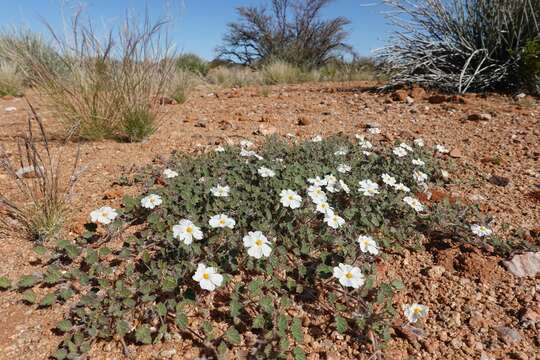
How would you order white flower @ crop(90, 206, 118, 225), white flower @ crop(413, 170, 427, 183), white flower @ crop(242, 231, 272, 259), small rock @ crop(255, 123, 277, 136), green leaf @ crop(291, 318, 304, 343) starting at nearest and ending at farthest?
green leaf @ crop(291, 318, 304, 343)
white flower @ crop(242, 231, 272, 259)
white flower @ crop(90, 206, 118, 225)
white flower @ crop(413, 170, 427, 183)
small rock @ crop(255, 123, 277, 136)

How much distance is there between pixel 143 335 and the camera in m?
1.60

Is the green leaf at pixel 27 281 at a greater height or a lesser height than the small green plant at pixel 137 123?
lesser

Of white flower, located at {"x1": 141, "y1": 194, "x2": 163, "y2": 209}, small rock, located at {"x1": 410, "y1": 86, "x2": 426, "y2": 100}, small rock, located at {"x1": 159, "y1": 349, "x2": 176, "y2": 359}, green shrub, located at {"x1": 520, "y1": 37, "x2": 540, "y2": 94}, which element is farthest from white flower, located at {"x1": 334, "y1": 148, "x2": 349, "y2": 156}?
green shrub, located at {"x1": 520, "y1": 37, "x2": 540, "y2": 94}

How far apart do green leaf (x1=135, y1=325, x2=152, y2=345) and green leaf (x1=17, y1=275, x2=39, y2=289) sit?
63 centimetres

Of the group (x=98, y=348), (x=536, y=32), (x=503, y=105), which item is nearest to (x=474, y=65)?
(x=536, y=32)

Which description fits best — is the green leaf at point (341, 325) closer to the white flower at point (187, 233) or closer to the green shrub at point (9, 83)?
the white flower at point (187, 233)

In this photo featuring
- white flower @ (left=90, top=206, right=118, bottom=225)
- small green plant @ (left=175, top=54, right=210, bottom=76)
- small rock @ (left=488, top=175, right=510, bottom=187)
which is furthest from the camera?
small green plant @ (left=175, top=54, right=210, bottom=76)

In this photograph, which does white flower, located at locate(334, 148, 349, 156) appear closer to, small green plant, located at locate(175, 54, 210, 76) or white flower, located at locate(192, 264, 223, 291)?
white flower, located at locate(192, 264, 223, 291)

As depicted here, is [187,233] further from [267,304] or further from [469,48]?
[469,48]

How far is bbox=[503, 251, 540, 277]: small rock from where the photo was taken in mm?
2049

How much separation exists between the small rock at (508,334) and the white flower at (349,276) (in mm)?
633

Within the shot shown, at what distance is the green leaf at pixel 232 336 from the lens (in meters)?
1.60

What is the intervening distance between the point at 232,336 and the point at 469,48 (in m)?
5.31

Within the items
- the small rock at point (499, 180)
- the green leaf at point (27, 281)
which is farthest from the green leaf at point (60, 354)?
the small rock at point (499, 180)
